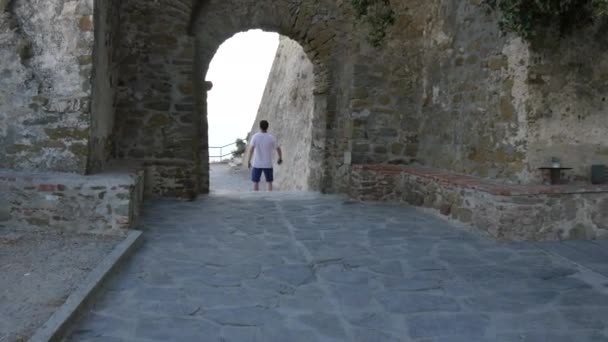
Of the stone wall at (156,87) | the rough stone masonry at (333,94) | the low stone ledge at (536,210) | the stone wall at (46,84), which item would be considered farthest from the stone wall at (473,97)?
the stone wall at (46,84)

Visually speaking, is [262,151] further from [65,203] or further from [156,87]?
[65,203]

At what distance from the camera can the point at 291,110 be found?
16625mm

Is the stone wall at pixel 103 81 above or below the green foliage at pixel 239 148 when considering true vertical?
above

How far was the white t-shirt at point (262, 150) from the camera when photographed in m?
8.10

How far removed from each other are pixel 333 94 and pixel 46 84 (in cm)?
413

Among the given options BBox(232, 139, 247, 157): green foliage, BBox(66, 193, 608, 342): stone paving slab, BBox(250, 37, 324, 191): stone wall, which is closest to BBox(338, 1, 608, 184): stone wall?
BBox(66, 193, 608, 342): stone paving slab

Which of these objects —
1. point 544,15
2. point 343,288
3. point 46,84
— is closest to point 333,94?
point 544,15

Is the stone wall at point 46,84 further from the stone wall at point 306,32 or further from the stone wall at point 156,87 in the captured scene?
the stone wall at point 306,32

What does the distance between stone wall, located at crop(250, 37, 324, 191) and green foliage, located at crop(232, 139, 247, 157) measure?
2.01m

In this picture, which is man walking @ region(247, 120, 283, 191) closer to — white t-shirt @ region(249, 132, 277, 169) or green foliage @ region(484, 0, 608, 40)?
white t-shirt @ region(249, 132, 277, 169)

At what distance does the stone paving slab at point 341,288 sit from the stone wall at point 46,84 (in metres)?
1.14

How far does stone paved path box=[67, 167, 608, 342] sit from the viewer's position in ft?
8.75

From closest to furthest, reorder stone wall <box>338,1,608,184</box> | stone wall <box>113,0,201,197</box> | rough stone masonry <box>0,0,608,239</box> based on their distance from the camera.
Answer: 1. rough stone masonry <box>0,0,608,239</box>
2. stone wall <box>338,1,608,184</box>
3. stone wall <box>113,0,201,197</box>

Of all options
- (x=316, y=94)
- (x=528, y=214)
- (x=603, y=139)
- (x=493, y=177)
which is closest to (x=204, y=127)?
(x=316, y=94)
